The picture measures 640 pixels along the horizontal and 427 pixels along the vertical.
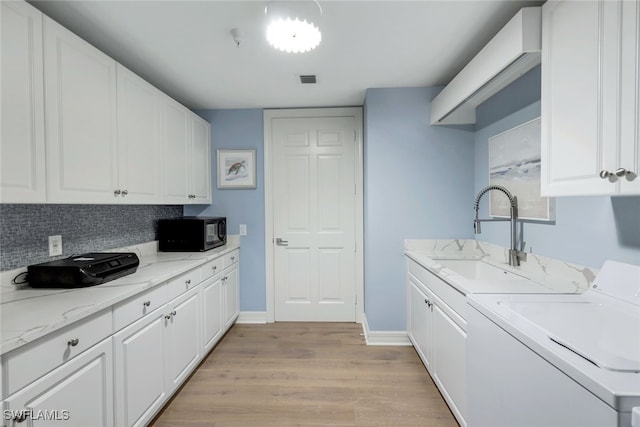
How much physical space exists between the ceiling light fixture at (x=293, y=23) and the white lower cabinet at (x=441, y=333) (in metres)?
1.57

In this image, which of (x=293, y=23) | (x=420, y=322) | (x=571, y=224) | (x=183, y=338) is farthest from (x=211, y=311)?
(x=571, y=224)

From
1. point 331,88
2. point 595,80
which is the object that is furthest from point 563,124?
point 331,88

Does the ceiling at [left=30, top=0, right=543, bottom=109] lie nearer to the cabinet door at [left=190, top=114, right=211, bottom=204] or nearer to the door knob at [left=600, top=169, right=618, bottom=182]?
the cabinet door at [left=190, top=114, right=211, bottom=204]

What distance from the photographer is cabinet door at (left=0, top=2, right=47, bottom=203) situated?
46.2 inches

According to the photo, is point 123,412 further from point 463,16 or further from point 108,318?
point 463,16

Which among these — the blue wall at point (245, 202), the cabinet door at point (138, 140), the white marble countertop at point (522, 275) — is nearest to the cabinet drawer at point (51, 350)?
the cabinet door at point (138, 140)

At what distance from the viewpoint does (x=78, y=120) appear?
151 centimetres

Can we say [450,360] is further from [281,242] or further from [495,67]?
[281,242]

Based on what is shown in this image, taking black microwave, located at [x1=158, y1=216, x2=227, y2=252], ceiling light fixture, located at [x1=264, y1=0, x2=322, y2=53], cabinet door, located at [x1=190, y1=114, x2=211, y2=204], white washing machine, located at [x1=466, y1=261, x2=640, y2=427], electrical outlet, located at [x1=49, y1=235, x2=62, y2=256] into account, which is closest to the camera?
white washing machine, located at [x1=466, y1=261, x2=640, y2=427]

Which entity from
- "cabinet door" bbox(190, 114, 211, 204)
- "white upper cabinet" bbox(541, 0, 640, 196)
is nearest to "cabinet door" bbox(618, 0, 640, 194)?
"white upper cabinet" bbox(541, 0, 640, 196)

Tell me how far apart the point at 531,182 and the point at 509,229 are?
41cm

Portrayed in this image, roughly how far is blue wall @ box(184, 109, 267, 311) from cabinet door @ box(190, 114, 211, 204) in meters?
0.09

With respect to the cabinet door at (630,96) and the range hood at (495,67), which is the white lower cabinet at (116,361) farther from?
the range hood at (495,67)

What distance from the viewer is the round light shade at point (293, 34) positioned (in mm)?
1396
